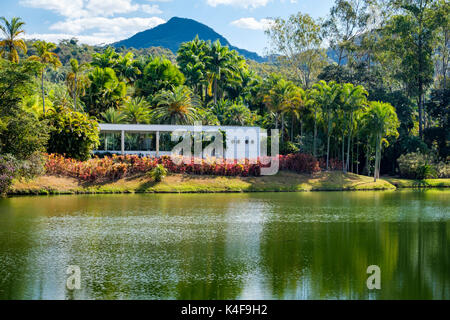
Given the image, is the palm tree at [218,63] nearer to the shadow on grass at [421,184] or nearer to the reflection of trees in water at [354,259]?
the shadow on grass at [421,184]

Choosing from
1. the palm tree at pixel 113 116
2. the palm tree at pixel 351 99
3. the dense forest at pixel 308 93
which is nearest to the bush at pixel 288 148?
the dense forest at pixel 308 93

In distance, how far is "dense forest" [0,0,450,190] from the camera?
149ft

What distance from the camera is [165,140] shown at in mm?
47375

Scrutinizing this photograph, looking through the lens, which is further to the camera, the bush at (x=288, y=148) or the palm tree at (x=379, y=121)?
the bush at (x=288, y=148)

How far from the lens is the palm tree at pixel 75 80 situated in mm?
49628

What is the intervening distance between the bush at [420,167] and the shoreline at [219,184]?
1296mm

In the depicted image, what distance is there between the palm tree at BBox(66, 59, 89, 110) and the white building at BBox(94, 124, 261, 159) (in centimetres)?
568

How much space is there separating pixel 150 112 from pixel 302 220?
96.6 ft

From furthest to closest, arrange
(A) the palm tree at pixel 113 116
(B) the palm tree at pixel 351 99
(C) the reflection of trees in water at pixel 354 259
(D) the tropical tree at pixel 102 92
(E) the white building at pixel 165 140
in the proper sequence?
(D) the tropical tree at pixel 102 92 < (A) the palm tree at pixel 113 116 < (B) the palm tree at pixel 351 99 < (E) the white building at pixel 165 140 < (C) the reflection of trees in water at pixel 354 259

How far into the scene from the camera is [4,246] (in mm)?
18109

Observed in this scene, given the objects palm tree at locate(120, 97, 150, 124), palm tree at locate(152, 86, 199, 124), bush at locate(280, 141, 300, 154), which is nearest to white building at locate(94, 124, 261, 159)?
palm tree at locate(152, 86, 199, 124)
